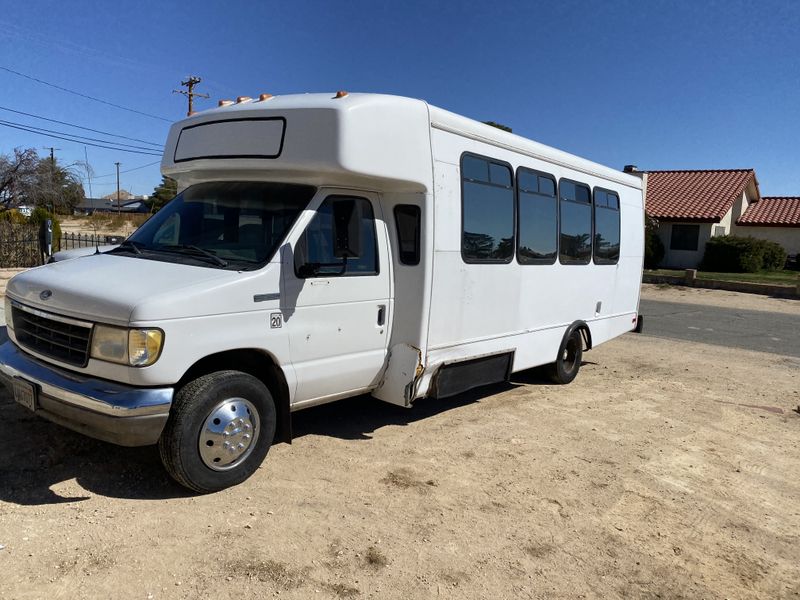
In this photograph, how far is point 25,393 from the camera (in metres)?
4.08

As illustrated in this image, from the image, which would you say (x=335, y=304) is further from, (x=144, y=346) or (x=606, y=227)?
(x=606, y=227)

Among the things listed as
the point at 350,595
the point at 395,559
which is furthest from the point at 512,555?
the point at 350,595

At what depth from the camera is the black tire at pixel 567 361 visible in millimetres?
7738

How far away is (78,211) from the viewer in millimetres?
90875

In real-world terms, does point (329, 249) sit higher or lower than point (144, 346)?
higher

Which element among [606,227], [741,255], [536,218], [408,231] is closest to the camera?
[408,231]

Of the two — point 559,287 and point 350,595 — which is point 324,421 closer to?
point 350,595

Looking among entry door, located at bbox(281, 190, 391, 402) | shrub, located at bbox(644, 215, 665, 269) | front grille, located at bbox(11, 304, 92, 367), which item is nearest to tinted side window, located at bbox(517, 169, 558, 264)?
entry door, located at bbox(281, 190, 391, 402)

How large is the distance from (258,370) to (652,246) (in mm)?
28076

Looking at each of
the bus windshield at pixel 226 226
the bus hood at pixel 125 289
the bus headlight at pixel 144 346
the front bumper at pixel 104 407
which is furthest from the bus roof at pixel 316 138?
the front bumper at pixel 104 407

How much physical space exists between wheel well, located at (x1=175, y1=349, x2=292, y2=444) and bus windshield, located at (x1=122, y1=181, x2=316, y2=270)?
638 mm

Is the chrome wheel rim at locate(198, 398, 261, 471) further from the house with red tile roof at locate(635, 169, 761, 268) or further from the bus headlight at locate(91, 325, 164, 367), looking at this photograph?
the house with red tile roof at locate(635, 169, 761, 268)

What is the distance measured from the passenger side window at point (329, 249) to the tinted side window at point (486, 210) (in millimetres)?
1054

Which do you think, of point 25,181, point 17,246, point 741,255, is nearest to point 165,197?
point 25,181
